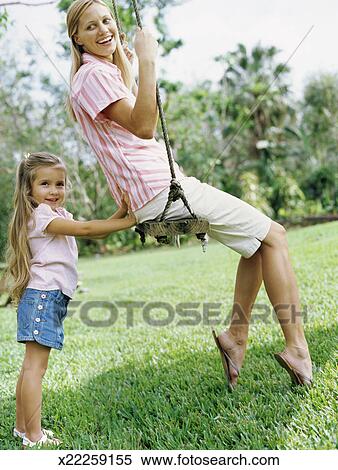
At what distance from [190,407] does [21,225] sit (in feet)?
3.09

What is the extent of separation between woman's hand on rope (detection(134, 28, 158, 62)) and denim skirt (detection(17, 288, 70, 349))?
881 mm

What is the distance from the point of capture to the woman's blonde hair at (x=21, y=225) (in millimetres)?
2191

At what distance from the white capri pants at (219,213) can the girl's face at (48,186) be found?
1.19 ft

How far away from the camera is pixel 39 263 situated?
219 cm

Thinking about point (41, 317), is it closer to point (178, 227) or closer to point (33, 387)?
point (33, 387)

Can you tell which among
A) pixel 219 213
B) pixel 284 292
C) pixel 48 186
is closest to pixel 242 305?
pixel 284 292

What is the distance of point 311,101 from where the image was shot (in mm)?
20828

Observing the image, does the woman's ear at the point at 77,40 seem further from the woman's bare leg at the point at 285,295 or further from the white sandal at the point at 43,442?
the white sandal at the point at 43,442

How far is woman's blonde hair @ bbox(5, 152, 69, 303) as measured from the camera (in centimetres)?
219

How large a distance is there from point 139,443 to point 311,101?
20.1 meters

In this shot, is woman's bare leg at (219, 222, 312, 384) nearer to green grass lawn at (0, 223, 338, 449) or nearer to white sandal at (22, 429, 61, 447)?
green grass lawn at (0, 223, 338, 449)

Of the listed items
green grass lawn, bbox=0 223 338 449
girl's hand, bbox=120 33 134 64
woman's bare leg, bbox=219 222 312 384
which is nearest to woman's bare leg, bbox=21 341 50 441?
green grass lawn, bbox=0 223 338 449
